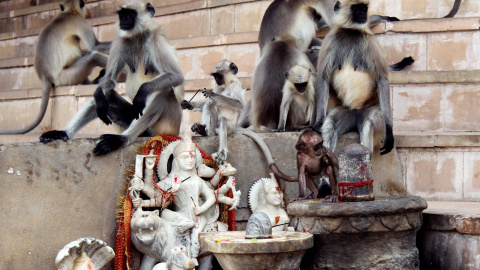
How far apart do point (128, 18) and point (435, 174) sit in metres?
2.40

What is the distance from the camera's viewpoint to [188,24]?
7.69 meters

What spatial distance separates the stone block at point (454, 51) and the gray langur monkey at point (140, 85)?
237 centimetres

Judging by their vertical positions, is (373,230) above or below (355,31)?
below

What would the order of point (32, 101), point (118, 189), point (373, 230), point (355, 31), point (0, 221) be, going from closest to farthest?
1. point (373, 230)
2. point (0, 221)
3. point (118, 189)
4. point (355, 31)
5. point (32, 101)

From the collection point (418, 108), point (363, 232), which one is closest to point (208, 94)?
point (363, 232)

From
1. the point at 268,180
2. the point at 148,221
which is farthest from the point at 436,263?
the point at 148,221

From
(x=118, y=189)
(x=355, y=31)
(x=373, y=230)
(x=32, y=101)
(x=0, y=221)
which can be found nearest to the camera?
(x=373, y=230)

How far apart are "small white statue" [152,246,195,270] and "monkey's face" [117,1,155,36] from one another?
1.59m

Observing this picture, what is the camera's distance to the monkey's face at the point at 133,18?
4734mm

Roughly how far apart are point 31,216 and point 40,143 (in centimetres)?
43

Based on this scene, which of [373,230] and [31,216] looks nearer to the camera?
[373,230]

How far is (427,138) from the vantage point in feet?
16.5

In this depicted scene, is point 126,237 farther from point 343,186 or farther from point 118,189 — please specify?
point 343,186

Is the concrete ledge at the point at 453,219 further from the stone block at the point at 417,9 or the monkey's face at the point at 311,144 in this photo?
the stone block at the point at 417,9
